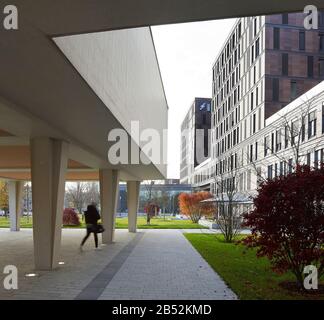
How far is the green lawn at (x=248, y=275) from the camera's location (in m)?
8.74

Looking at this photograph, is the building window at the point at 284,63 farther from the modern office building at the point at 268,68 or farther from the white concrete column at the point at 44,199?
the white concrete column at the point at 44,199

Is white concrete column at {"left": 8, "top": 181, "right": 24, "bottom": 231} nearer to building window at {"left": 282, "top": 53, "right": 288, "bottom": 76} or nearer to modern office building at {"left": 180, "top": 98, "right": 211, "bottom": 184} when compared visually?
building window at {"left": 282, "top": 53, "right": 288, "bottom": 76}

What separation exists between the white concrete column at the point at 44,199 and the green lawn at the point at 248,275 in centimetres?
488

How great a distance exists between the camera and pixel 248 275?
11.2 metres

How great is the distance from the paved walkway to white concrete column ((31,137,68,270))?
59cm

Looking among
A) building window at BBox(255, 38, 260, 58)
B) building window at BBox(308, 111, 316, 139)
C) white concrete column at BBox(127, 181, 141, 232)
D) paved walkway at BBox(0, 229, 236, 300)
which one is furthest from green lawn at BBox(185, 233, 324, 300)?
building window at BBox(255, 38, 260, 58)

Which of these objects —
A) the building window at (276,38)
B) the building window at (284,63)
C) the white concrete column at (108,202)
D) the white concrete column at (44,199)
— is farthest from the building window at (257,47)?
the white concrete column at (44,199)

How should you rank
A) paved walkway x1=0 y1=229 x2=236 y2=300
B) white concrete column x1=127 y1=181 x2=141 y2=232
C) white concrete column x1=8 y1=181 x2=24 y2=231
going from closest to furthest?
paved walkway x1=0 y1=229 x2=236 y2=300 < white concrete column x1=127 y1=181 x2=141 y2=232 < white concrete column x1=8 y1=181 x2=24 y2=231

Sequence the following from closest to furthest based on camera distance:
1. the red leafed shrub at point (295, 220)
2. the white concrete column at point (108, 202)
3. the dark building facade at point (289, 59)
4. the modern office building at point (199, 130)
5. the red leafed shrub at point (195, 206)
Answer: the red leafed shrub at point (295, 220) < the white concrete column at point (108, 202) < the red leafed shrub at point (195, 206) < the dark building facade at point (289, 59) < the modern office building at point (199, 130)

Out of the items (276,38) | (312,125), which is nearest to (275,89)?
(276,38)

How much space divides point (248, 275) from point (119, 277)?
3.53 m

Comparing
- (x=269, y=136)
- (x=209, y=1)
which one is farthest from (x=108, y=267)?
(x=269, y=136)

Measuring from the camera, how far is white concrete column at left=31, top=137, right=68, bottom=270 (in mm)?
11422
